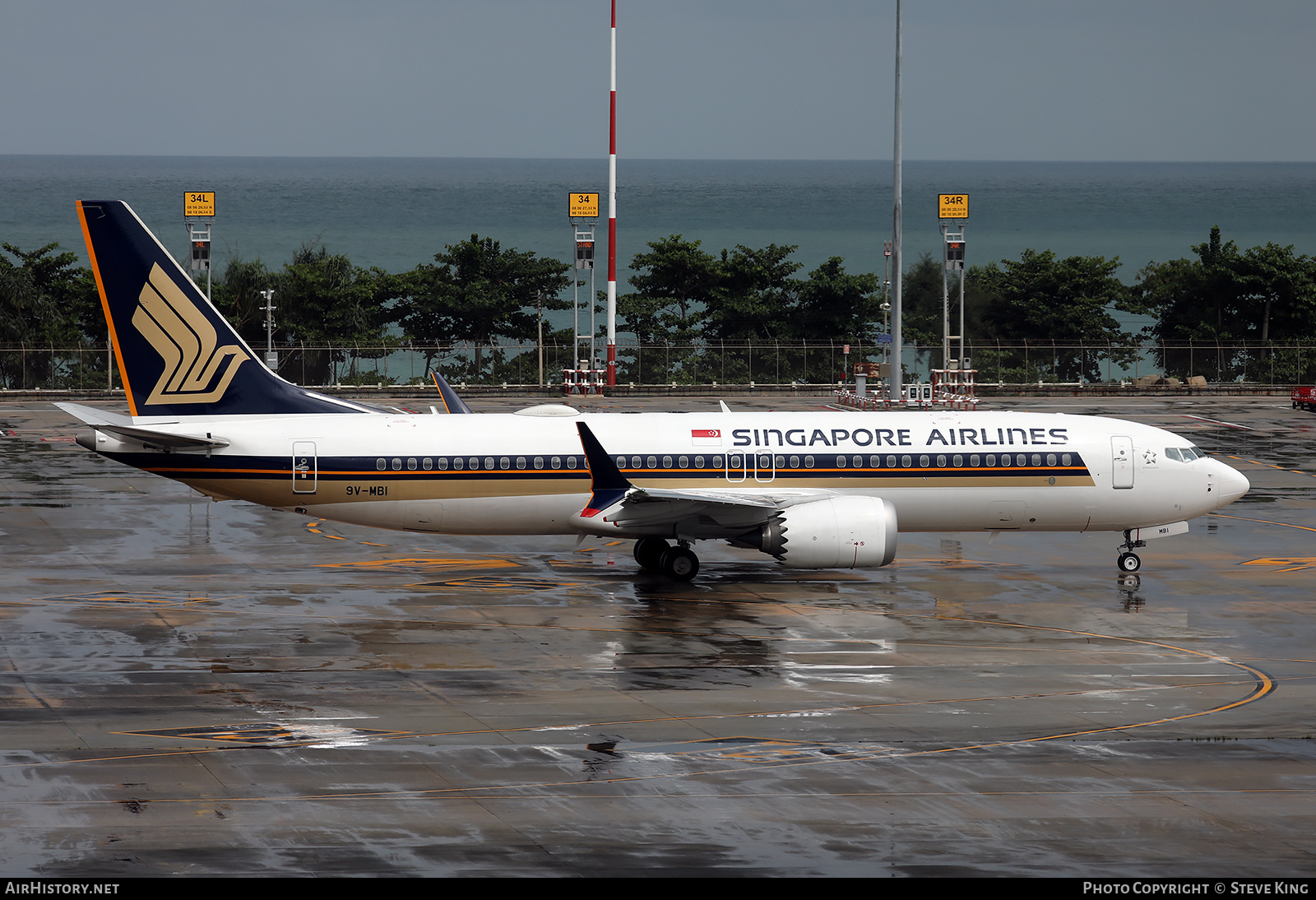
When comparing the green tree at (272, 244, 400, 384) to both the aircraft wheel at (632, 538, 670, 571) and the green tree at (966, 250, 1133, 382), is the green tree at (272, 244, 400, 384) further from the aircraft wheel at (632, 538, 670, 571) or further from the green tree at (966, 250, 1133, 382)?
the aircraft wheel at (632, 538, 670, 571)

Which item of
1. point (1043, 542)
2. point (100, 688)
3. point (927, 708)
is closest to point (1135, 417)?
point (1043, 542)

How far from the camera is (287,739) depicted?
2155 cm

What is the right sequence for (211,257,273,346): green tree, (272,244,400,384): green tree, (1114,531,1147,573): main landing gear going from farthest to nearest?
1. (272,244,400,384): green tree
2. (211,257,273,346): green tree
3. (1114,531,1147,573): main landing gear

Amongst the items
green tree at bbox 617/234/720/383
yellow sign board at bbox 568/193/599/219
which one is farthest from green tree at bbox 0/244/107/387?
Answer: green tree at bbox 617/234/720/383

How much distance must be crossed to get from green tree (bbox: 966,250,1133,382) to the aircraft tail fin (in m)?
76.4

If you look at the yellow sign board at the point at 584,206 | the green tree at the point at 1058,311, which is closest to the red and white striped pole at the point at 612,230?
the yellow sign board at the point at 584,206

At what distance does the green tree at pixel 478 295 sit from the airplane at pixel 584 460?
217 feet

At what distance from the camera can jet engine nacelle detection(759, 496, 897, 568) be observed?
3198 centimetres

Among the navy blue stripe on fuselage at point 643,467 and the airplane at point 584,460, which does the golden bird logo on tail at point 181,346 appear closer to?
the airplane at point 584,460

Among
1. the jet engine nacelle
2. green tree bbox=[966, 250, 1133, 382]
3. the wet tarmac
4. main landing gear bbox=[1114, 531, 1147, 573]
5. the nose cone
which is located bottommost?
the wet tarmac

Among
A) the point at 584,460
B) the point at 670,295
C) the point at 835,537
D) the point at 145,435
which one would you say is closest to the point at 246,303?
the point at 670,295

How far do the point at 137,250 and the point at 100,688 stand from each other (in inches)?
517

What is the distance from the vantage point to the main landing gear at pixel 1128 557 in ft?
119

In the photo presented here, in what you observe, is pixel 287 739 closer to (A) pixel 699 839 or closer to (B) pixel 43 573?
(A) pixel 699 839
